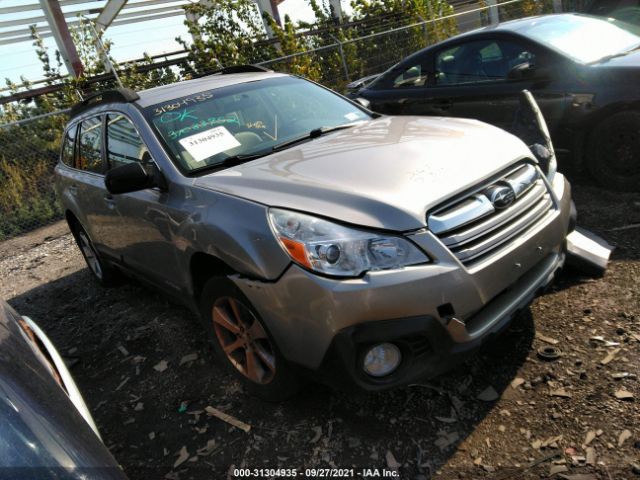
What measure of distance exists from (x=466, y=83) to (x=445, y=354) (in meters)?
3.87

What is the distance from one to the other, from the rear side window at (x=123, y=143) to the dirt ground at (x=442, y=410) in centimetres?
131

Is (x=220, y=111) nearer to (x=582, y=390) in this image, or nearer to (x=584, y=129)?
(x=582, y=390)

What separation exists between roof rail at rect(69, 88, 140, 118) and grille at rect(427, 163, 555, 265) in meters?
2.38

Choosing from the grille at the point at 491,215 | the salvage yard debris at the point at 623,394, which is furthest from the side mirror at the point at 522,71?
the salvage yard debris at the point at 623,394

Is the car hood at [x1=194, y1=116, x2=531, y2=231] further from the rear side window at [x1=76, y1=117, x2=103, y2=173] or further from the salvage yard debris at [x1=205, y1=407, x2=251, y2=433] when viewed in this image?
the rear side window at [x1=76, y1=117, x2=103, y2=173]

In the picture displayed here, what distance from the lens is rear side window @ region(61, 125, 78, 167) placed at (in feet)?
15.3

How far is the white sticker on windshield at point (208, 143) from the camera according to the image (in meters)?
3.06

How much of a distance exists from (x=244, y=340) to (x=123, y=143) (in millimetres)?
1732

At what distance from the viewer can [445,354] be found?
219 cm

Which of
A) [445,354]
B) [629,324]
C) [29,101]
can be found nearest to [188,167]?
[445,354]

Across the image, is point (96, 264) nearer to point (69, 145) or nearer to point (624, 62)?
point (69, 145)

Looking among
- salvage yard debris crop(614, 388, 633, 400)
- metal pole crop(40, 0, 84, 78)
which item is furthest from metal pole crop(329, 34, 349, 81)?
salvage yard debris crop(614, 388, 633, 400)

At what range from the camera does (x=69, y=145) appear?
4.80 meters

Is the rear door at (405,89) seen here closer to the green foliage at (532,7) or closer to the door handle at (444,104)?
the door handle at (444,104)
